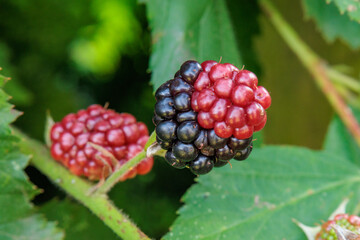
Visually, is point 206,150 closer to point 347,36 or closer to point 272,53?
point 347,36

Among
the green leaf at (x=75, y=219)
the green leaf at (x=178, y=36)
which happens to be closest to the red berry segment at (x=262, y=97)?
the green leaf at (x=178, y=36)

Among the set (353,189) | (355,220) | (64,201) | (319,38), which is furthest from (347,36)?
(64,201)

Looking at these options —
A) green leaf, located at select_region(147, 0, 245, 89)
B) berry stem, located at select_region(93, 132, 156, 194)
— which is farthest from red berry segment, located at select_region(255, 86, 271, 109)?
green leaf, located at select_region(147, 0, 245, 89)

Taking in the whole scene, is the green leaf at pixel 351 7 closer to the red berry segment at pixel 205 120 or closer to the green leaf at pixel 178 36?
the green leaf at pixel 178 36

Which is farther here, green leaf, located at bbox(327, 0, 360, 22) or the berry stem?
green leaf, located at bbox(327, 0, 360, 22)

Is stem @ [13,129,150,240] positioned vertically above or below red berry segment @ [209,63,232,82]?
below

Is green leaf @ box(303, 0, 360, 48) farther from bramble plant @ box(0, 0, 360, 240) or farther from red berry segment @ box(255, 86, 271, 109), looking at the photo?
red berry segment @ box(255, 86, 271, 109)

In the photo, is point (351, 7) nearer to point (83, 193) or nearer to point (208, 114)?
point (208, 114)

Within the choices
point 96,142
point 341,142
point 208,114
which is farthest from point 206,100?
point 341,142
